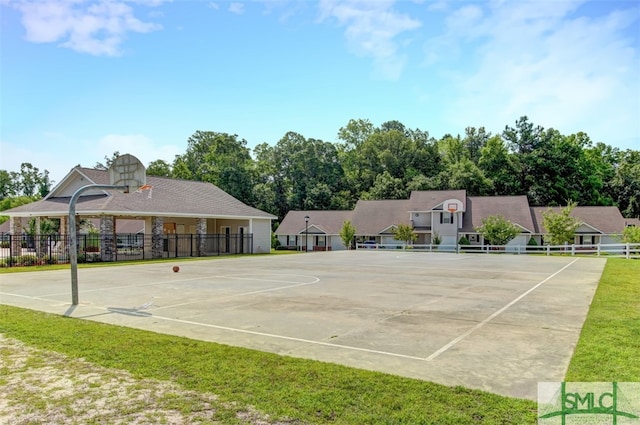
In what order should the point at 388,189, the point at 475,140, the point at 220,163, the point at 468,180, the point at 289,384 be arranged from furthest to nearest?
the point at 475,140
the point at 220,163
the point at 388,189
the point at 468,180
the point at 289,384

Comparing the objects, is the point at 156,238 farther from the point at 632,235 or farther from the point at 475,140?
the point at 475,140

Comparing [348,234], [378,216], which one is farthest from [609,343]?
[378,216]

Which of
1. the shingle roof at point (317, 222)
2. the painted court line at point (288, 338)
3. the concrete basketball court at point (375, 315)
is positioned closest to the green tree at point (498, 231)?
the shingle roof at point (317, 222)

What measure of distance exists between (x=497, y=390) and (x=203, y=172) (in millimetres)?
63662

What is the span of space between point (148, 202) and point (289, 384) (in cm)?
2791

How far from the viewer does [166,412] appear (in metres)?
4.35

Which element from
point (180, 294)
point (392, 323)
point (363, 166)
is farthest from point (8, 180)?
point (392, 323)

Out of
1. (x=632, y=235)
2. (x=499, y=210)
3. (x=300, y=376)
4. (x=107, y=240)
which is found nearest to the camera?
(x=300, y=376)

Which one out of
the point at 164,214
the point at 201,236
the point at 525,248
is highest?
the point at 164,214

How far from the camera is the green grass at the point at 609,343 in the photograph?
5336mm

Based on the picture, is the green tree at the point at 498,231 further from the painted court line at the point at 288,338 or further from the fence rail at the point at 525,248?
the painted court line at the point at 288,338

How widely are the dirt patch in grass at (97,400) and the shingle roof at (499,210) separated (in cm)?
4525

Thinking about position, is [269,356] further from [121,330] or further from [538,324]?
[538,324]

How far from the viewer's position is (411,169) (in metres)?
65.6
